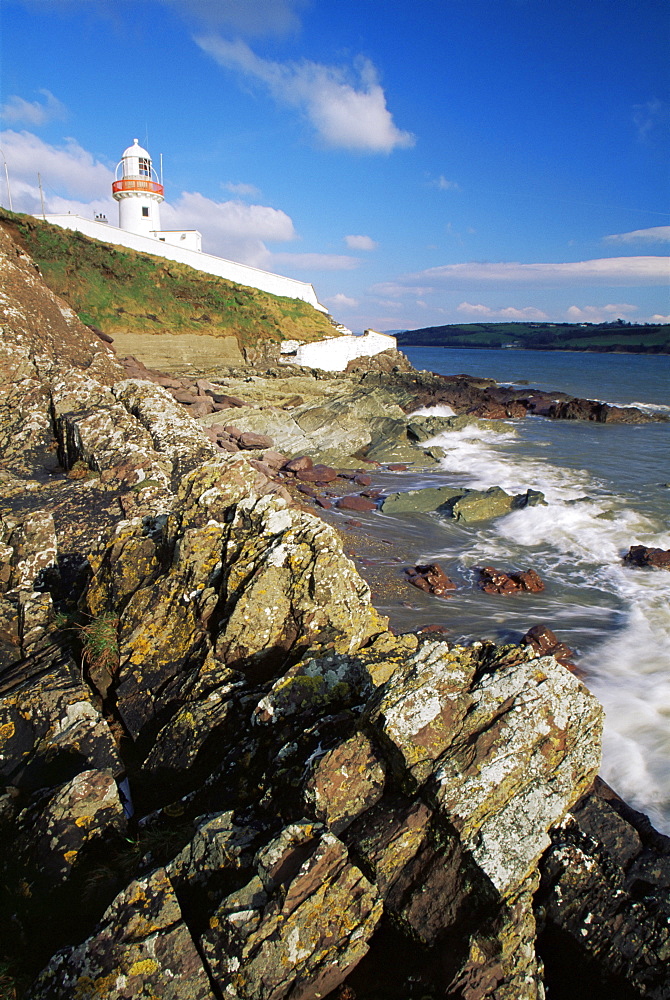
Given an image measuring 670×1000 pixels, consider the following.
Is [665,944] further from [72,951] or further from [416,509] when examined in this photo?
[416,509]

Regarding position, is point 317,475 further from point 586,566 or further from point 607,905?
point 607,905

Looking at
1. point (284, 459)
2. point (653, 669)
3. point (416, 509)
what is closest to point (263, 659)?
point (653, 669)

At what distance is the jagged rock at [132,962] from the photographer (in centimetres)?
241

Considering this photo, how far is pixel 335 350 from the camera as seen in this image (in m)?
39.6

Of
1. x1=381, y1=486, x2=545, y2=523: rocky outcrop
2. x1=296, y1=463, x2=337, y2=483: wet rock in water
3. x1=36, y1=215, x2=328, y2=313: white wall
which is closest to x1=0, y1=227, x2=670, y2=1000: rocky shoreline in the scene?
x1=381, y1=486, x2=545, y2=523: rocky outcrop

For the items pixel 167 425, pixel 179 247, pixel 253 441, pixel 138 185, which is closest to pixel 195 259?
pixel 179 247

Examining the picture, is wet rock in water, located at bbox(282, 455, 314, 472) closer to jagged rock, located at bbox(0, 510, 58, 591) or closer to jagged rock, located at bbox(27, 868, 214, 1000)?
jagged rock, located at bbox(0, 510, 58, 591)

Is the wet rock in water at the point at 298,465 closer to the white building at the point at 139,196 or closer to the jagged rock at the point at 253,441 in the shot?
the jagged rock at the point at 253,441

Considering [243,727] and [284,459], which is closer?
[243,727]

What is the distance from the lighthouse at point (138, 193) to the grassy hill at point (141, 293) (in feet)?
47.3

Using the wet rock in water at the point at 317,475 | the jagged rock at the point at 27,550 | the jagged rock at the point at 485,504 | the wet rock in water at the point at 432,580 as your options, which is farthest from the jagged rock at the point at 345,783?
the wet rock in water at the point at 317,475

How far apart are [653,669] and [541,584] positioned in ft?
8.74

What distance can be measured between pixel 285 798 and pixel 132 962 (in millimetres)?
954

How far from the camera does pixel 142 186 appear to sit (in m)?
52.0
